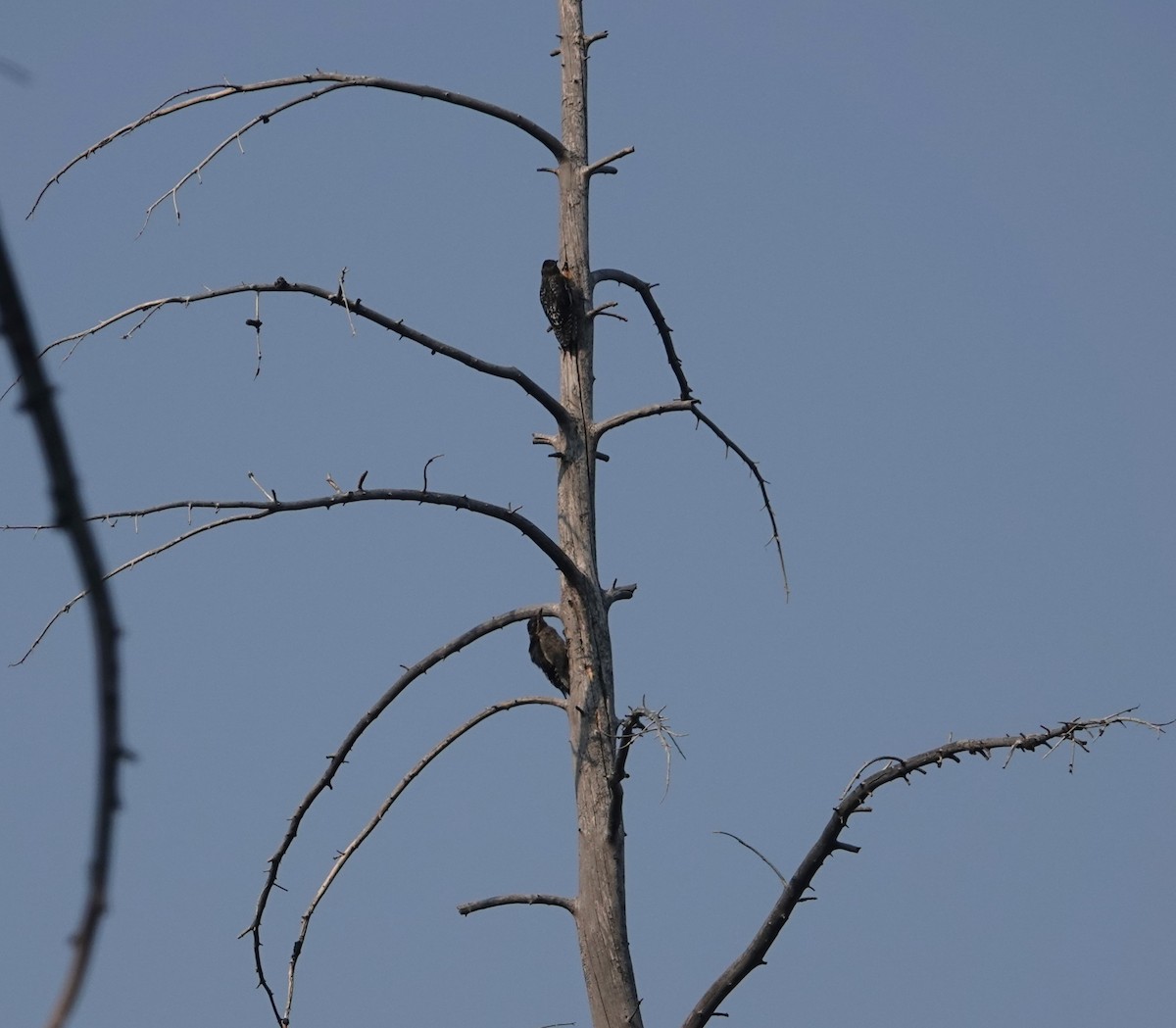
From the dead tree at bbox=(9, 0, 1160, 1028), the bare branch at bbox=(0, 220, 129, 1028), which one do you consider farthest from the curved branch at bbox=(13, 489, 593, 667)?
the bare branch at bbox=(0, 220, 129, 1028)

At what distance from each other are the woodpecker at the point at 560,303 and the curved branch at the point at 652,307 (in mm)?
176

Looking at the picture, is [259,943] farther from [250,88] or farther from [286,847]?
[250,88]

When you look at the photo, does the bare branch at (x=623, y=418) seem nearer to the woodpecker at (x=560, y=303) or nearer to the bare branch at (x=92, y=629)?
the woodpecker at (x=560, y=303)

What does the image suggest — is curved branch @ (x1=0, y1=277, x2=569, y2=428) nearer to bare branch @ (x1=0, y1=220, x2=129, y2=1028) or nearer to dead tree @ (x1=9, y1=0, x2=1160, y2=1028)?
dead tree @ (x1=9, y1=0, x2=1160, y2=1028)

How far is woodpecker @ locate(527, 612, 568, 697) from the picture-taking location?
583 centimetres

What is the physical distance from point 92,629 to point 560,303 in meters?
5.52

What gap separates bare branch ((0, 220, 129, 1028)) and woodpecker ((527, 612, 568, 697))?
17.3 ft

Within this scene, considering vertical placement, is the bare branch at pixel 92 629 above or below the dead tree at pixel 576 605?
below

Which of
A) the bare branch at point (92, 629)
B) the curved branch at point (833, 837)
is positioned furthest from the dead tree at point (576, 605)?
the bare branch at point (92, 629)

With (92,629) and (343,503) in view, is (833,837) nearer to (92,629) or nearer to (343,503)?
(343,503)

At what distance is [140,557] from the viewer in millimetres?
5000

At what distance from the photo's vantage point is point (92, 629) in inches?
21.8

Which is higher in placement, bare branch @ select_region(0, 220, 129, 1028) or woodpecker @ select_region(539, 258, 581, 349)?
woodpecker @ select_region(539, 258, 581, 349)

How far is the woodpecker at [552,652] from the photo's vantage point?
5.83 metres
